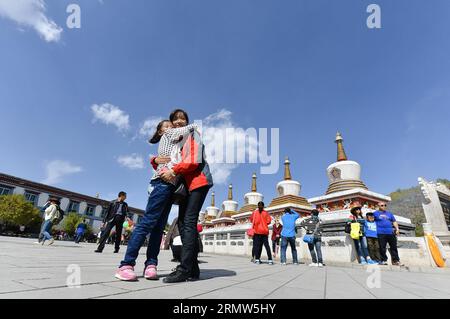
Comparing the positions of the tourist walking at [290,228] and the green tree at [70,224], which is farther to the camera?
the green tree at [70,224]

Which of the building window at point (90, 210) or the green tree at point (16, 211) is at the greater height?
the building window at point (90, 210)

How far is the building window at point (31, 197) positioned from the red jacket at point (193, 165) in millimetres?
42949

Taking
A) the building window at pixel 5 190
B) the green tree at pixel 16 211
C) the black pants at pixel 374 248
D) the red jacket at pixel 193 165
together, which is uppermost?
the building window at pixel 5 190

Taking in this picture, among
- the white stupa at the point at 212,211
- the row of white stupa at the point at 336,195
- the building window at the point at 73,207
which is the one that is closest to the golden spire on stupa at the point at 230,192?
the white stupa at the point at 212,211

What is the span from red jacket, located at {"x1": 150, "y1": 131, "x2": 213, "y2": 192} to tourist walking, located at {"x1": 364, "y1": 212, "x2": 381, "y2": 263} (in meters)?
6.52

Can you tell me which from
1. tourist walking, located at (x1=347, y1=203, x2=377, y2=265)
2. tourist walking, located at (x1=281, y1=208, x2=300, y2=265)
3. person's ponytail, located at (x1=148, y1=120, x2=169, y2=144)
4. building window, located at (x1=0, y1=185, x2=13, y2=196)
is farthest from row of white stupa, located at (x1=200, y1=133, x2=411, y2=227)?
building window, located at (x1=0, y1=185, x2=13, y2=196)

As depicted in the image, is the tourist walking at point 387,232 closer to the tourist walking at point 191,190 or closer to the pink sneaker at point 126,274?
the tourist walking at point 191,190

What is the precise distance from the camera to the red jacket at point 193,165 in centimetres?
286

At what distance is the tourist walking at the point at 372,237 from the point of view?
24.3 feet

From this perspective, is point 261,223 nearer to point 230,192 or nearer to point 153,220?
point 153,220

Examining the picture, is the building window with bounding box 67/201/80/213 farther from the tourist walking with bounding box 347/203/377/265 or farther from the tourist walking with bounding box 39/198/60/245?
the tourist walking with bounding box 347/203/377/265

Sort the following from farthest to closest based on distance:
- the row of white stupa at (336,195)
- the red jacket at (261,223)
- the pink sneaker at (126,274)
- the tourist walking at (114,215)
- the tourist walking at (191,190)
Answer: the row of white stupa at (336,195) → the tourist walking at (114,215) → the red jacket at (261,223) → the tourist walking at (191,190) → the pink sneaker at (126,274)

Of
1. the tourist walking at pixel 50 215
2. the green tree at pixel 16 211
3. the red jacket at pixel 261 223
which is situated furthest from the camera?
the green tree at pixel 16 211
